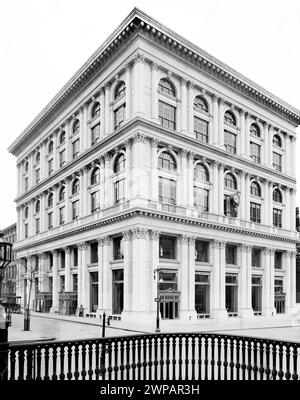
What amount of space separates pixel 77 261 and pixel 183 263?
53.5ft

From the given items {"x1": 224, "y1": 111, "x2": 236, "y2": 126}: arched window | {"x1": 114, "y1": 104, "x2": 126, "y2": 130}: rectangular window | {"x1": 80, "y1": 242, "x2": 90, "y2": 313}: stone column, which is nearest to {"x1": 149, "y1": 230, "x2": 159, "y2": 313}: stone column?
{"x1": 80, "y1": 242, "x2": 90, "y2": 313}: stone column

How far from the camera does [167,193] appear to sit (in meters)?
44.9

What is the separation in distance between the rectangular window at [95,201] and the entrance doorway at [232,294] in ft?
56.5

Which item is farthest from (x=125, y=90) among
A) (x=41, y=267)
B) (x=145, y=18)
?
(x=41, y=267)

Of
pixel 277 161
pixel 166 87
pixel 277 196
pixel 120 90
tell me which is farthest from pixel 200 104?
pixel 277 196

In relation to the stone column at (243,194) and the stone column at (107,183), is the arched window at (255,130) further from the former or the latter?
the stone column at (107,183)

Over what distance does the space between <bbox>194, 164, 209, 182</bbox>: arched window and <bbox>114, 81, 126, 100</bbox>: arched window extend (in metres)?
11.4

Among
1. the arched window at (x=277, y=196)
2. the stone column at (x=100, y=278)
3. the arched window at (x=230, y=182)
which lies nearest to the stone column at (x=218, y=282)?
the arched window at (x=230, y=182)

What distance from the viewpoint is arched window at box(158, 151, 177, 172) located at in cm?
4475

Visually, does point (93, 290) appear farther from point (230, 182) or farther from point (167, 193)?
point (230, 182)

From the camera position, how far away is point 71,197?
5625cm

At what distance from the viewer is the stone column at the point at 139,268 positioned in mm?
40844
